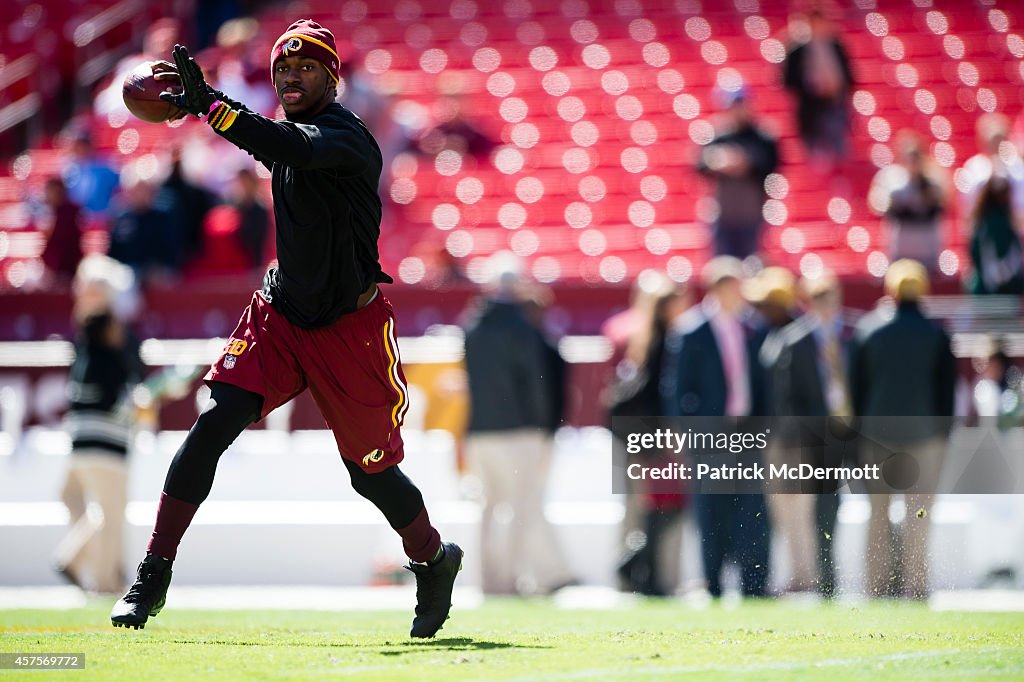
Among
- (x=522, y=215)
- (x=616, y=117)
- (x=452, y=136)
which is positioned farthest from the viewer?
(x=616, y=117)

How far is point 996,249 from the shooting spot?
37.2ft

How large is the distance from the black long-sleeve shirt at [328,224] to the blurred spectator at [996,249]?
277 inches

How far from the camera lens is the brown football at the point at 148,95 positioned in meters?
4.90

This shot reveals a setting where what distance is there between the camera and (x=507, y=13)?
60.1 feet

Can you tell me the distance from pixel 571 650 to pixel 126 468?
4.50m

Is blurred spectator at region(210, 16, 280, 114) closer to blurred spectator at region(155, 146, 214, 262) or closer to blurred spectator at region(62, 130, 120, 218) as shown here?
blurred spectator at region(62, 130, 120, 218)

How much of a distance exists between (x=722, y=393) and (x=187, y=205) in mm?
5168

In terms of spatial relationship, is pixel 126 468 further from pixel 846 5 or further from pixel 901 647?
pixel 846 5

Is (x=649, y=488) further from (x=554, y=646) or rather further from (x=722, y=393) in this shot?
(x=554, y=646)

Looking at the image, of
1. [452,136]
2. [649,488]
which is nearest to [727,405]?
[649,488]

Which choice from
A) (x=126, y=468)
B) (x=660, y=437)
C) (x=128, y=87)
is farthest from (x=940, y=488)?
(x=128, y=87)

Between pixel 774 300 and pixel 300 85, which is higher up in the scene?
pixel 300 85

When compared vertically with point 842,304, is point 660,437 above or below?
below

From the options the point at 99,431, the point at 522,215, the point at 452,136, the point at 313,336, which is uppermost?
the point at 452,136
